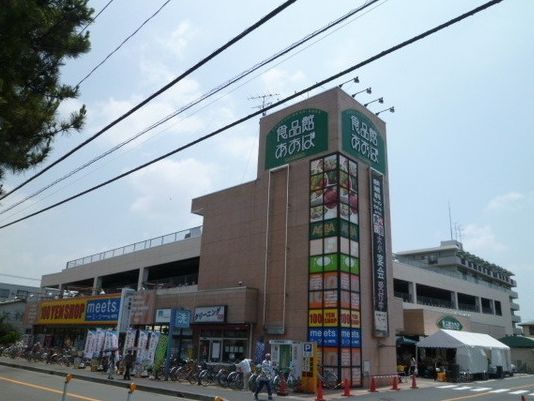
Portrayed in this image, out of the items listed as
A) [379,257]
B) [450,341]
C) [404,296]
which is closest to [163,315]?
[379,257]

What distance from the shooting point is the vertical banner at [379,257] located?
2728 cm

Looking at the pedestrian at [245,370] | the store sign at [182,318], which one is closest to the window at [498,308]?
the store sign at [182,318]

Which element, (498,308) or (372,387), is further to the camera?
(498,308)

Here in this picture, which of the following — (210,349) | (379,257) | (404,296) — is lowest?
(210,349)

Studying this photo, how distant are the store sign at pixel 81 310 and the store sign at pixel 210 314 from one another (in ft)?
28.4

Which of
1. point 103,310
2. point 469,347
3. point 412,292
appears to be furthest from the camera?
point 412,292

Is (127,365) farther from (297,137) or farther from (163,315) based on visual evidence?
(297,137)

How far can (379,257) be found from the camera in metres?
28.5

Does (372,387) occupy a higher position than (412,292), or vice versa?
(412,292)

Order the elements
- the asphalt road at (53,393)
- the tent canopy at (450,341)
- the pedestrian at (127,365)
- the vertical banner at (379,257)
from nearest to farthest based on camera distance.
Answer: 1. the asphalt road at (53,393)
2. the pedestrian at (127,365)
3. the vertical banner at (379,257)
4. the tent canopy at (450,341)

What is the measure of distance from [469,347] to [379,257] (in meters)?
10.3

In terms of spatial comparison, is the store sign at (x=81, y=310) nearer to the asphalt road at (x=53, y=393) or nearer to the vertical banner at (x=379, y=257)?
the asphalt road at (x=53, y=393)

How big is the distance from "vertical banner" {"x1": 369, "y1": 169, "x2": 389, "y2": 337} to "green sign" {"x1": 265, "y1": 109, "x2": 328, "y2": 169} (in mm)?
4018

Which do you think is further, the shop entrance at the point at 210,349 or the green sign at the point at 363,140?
the shop entrance at the point at 210,349
